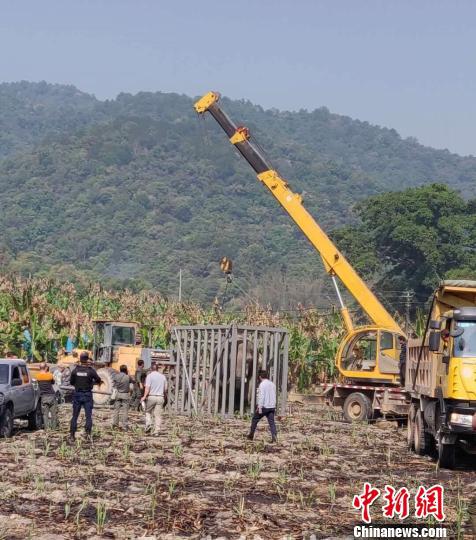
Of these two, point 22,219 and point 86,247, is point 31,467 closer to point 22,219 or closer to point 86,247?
point 86,247

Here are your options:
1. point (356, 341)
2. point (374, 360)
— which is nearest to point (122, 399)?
point (356, 341)

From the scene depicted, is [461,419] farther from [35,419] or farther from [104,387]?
[104,387]

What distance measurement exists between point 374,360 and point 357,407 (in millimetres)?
1934

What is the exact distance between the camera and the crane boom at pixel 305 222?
114ft

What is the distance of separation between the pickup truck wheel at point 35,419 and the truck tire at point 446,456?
1006 centimetres

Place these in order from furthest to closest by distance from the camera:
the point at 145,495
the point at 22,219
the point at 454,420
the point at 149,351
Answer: the point at 22,219 → the point at 149,351 → the point at 454,420 → the point at 145,495

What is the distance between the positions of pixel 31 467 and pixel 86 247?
16171cm

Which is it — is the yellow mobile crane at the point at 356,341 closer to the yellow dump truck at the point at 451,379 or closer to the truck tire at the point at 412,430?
the truck tire at the point at 412,430

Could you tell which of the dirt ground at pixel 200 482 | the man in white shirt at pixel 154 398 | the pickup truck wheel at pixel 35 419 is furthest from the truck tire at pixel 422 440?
the pickup truck wheel at pixel 35 419

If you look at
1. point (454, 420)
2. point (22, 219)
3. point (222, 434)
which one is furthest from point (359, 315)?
point (22, 219)

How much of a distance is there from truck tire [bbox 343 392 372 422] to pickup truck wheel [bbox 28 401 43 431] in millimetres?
9868

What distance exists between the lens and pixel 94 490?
1661 centimetres

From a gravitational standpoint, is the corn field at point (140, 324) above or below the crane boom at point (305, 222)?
below

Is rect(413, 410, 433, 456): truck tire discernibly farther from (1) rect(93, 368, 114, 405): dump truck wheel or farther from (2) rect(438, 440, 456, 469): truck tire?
(1) rect(93, 368, 114, 405): dump truck wheel
